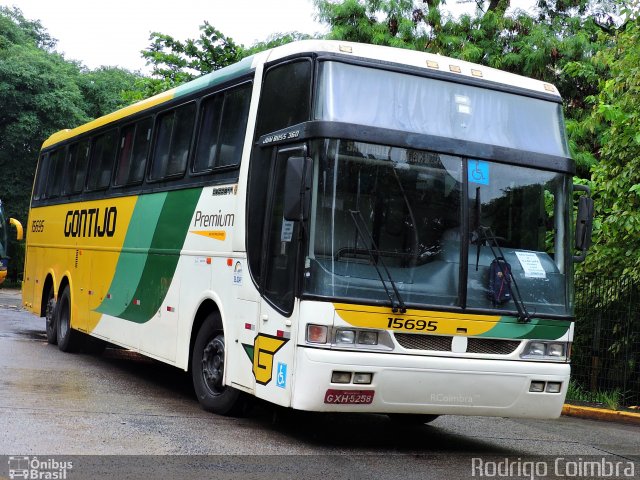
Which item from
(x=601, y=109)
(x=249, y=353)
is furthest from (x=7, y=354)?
(x=601, y=109)

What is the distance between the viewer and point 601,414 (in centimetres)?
1226

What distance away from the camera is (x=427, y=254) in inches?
316

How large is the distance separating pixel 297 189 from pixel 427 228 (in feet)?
3.83

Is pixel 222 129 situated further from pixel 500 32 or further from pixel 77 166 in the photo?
pixel 500 32

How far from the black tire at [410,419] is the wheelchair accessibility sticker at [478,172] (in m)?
2.83

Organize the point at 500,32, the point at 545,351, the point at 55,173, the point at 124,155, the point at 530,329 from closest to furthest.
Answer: the point at 530,329 < the point at 545,351 < the point at 124,155 < the point at 55,173 < the point at 500,32

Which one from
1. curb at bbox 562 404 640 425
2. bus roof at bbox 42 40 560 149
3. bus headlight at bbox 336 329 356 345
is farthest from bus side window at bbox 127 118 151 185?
curb at bbox 562 404 640 425

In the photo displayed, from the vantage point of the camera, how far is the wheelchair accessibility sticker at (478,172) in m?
8.30

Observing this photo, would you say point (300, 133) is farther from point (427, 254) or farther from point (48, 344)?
point (48, 344)

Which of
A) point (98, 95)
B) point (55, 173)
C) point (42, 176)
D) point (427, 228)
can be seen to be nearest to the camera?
point (427, 228)

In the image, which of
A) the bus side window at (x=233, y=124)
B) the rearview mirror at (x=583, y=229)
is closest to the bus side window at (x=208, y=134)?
the bus side window at (x=233, y=124)

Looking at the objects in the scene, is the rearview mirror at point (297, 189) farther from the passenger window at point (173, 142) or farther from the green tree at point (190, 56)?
the green tree at point (190, 56)

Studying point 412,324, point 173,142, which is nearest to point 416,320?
point 412,324

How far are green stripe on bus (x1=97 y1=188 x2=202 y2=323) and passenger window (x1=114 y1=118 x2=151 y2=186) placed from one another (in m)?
0.64
